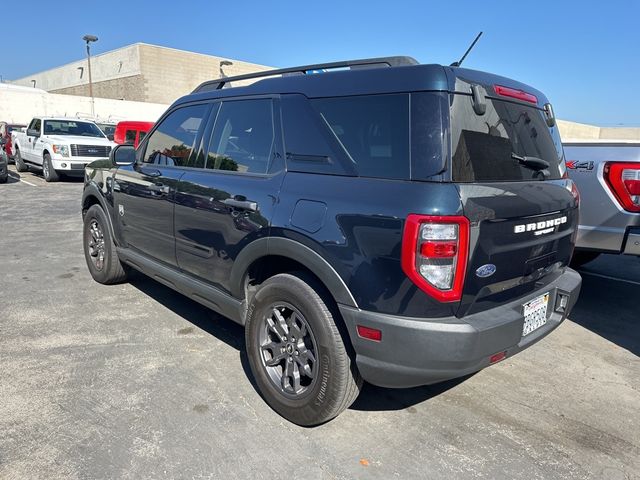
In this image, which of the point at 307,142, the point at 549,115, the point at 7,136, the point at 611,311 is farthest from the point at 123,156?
the point at 7,136

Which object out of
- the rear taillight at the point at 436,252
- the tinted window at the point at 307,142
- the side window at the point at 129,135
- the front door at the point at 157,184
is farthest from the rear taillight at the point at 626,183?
the side window at the point at 129,135

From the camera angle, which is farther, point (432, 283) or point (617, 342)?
point (617, 342)

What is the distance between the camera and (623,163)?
3.86 meters

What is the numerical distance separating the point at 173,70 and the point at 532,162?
166 feet

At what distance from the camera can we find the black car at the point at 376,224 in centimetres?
210

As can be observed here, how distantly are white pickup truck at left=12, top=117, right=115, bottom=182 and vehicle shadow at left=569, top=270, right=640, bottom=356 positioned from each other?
12.8 m

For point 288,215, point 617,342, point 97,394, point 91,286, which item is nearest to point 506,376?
point 617,342

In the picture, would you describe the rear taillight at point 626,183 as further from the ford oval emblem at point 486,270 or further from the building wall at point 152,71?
the building wall at point 152,71

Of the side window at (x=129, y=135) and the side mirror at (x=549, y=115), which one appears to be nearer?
the side mirror at (x=549, y=115)

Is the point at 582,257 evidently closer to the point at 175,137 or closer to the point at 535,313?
the point at 535,313

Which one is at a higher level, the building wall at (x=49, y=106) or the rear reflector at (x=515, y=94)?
the building wall at (x=49, y=106)

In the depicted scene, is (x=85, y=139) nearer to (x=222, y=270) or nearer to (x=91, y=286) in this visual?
(x=91, y=286)

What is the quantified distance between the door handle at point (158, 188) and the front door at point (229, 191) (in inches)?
8.6

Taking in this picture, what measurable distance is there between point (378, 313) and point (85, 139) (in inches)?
545
